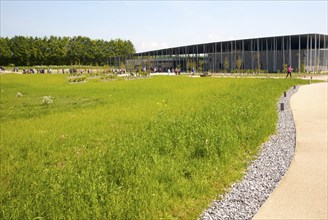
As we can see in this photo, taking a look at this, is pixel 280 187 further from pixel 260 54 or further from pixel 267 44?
pixel 260 54

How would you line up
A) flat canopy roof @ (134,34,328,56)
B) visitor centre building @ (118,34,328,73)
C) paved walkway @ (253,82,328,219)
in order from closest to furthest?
paved walkway @ (253,82,328,219) → flat canopy roof @ (134,34,328,56) → visitor centre building @ (118,34,328,73)

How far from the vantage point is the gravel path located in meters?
5.37

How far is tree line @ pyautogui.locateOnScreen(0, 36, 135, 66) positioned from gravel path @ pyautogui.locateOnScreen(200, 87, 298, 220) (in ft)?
337

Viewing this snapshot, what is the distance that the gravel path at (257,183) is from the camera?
537 cm

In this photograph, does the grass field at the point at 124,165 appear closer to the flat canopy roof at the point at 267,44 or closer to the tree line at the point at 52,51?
the flat canopy roof at the point at 267,44

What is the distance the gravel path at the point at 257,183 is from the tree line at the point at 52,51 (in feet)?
337

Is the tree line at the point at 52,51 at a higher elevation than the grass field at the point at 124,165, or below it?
higher

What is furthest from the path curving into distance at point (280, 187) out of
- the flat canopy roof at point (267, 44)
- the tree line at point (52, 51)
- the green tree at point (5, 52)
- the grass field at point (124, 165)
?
the green tree at point (5, 52)

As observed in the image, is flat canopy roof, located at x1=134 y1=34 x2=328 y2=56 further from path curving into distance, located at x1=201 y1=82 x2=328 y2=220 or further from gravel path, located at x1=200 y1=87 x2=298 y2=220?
gravel path, located at x1=200 y1=87 x2=298 y2=220

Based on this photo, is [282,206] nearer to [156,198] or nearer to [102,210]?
[156,198]

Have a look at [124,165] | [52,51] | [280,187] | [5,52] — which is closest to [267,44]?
[280,187]

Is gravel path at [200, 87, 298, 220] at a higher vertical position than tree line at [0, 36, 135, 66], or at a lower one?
lower

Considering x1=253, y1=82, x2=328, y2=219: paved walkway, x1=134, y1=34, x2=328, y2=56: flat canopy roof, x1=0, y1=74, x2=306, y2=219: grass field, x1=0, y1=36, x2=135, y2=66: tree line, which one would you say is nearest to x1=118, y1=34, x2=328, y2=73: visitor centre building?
x1=134, y1=34, x2=328, y2=56: flat canopy roof

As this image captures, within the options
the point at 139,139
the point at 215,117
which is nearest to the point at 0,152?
the point at 139,139
